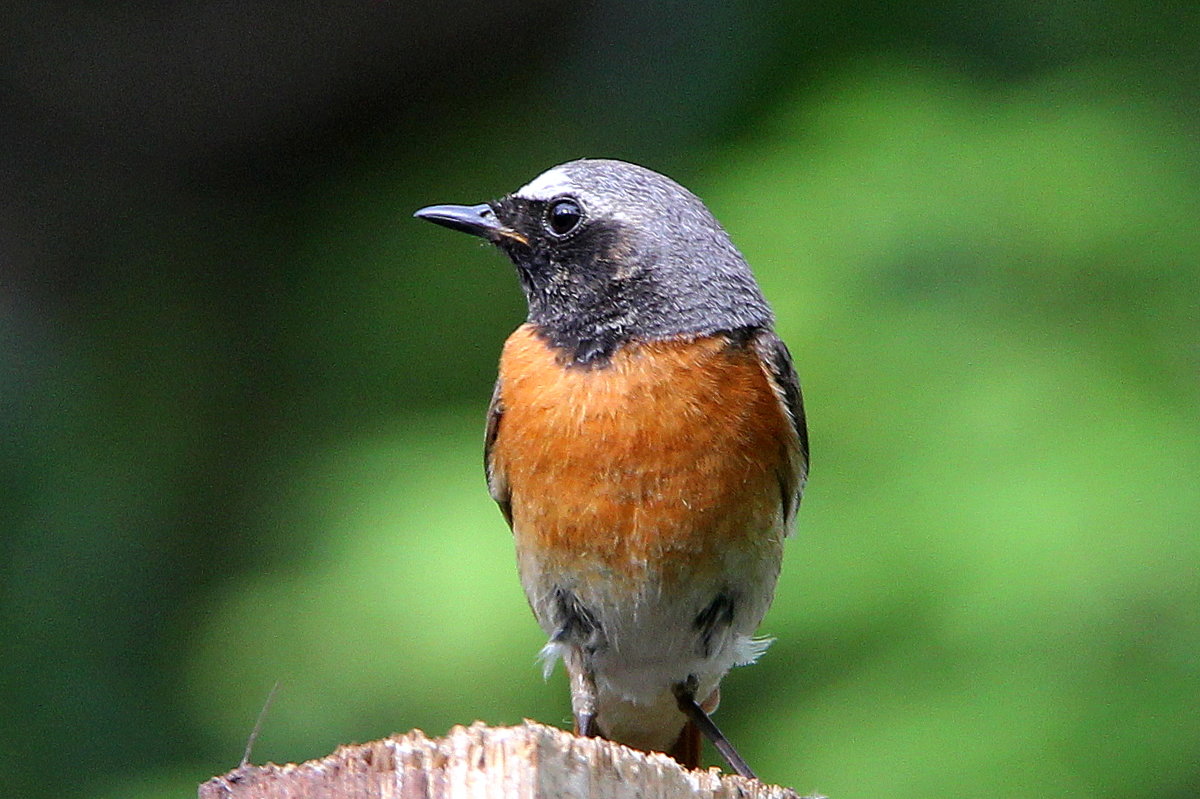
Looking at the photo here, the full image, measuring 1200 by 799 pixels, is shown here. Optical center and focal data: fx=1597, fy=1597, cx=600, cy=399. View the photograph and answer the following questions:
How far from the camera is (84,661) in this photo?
21.9 feet

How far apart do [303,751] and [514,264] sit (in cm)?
233

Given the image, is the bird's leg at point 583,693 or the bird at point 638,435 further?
the bird's leg at point 583,693

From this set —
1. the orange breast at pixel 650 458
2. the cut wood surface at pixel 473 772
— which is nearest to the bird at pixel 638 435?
the orange breast at pixel 650 458

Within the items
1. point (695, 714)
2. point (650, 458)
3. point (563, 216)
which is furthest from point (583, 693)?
point (563, 216)

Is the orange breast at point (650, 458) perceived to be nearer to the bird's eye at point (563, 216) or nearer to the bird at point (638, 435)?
the bird at point (638, 435)

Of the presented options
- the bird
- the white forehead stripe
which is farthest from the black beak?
the white forehead stripe

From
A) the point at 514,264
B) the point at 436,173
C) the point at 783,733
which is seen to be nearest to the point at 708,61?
the point at 436,173

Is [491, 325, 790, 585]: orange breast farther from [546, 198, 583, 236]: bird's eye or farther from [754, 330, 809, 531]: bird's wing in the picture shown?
[546, 198, 583, 236]: bird's eye

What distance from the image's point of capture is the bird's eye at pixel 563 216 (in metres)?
4.51

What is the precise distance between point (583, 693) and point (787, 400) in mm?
1070

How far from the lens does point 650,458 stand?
4105mm

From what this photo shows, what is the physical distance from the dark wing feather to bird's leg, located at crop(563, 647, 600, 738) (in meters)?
0.49

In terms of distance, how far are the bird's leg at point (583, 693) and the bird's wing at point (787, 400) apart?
2.42 feet

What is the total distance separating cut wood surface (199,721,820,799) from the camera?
8.32ft
